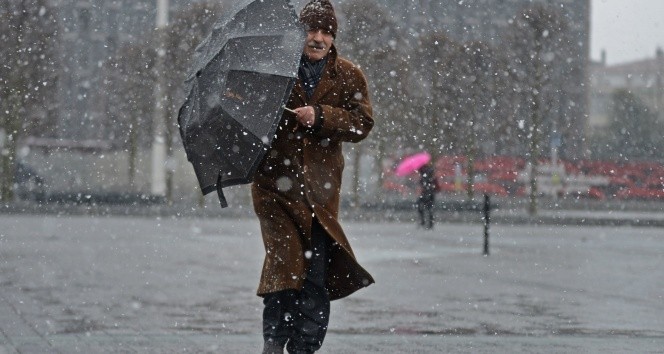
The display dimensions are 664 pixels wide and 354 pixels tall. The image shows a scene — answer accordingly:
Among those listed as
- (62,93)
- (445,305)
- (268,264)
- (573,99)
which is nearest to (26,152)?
(62,93)

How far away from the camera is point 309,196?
19.9 feet

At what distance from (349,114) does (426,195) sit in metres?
23.4

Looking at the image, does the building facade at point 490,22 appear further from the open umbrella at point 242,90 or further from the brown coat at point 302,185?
the open umbrella at point 242,90

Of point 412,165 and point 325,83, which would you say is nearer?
point 325,83

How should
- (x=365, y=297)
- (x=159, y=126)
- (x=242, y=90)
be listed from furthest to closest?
(x=159, y=126) < (x=365, y=297) < (x=242, y=90)

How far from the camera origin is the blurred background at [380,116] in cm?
4041

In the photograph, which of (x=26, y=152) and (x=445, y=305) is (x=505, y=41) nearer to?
(x=26, y=152)

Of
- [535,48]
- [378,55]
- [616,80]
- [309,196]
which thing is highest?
[616,80]

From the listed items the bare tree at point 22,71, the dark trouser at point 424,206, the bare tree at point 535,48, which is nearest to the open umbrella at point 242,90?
the dark trouser at point 424,206

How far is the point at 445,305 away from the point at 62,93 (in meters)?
59.7

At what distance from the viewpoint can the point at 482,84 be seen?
140 feet

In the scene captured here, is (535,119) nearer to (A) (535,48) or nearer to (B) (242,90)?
(A) (535,48)

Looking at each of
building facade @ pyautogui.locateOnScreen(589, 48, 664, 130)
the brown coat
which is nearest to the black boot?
the brown coat

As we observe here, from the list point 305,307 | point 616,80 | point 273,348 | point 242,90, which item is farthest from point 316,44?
point 616,80
